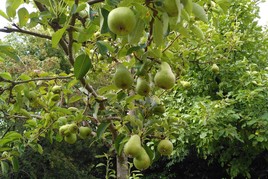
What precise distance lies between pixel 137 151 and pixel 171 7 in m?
0.55

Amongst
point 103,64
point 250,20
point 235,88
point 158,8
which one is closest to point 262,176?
point 235,88

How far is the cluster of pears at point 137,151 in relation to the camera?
3.59 ft

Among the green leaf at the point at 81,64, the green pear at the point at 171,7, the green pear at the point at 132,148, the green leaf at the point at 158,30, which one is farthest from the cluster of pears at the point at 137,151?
the green pear at the point at 171,7

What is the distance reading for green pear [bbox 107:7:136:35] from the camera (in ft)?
2.27

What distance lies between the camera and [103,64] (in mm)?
1597

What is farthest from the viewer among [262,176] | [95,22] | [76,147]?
[76,147]

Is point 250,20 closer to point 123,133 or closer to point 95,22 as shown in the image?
point 123,133

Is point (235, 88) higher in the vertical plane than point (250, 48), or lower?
lower

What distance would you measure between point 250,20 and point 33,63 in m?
3.44

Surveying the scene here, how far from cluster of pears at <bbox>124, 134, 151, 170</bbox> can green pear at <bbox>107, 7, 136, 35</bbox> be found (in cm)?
47

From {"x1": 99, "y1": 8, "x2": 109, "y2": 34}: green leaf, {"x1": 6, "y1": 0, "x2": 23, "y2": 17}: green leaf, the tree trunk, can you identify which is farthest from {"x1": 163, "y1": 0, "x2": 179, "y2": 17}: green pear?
the tree trunk

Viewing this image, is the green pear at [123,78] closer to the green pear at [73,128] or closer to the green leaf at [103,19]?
the green leaf at [103,19]

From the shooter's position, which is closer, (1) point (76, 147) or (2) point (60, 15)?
(2) point (60, 15)

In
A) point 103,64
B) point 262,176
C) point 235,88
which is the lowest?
point 262,176
